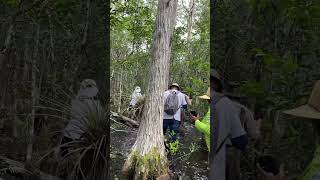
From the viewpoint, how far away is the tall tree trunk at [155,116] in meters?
5.83

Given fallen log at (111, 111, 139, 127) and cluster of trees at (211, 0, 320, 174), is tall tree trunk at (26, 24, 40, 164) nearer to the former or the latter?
cluster of trees at (211, 0, 320, 174)

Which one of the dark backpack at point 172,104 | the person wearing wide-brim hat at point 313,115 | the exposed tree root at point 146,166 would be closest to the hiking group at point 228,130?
the person wearing wide-brim hat at point 313,115

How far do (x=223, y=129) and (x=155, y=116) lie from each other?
14.7 ft

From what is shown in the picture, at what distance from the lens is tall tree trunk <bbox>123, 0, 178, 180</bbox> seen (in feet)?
19.1

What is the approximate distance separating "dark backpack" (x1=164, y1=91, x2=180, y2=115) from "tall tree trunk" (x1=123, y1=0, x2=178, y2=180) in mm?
295

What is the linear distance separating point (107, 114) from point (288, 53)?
89 cm

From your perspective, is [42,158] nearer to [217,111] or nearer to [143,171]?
[217,111]

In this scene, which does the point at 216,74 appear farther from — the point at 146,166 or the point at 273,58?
the point at 146,166

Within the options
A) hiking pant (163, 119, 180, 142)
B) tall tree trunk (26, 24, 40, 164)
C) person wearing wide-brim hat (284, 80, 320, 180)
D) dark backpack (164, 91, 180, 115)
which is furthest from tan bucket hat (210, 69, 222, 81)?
hiking pant (163, 119, 180, 142)

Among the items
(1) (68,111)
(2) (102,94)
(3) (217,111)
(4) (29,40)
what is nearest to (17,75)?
(4) (29,40)

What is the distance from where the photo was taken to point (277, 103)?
1549 mm

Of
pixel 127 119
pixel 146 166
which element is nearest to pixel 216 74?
pixel 146 166

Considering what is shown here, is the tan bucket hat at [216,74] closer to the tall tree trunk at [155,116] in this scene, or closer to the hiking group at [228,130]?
the hiking group at [228,130]

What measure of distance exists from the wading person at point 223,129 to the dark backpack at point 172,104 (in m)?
4.76
